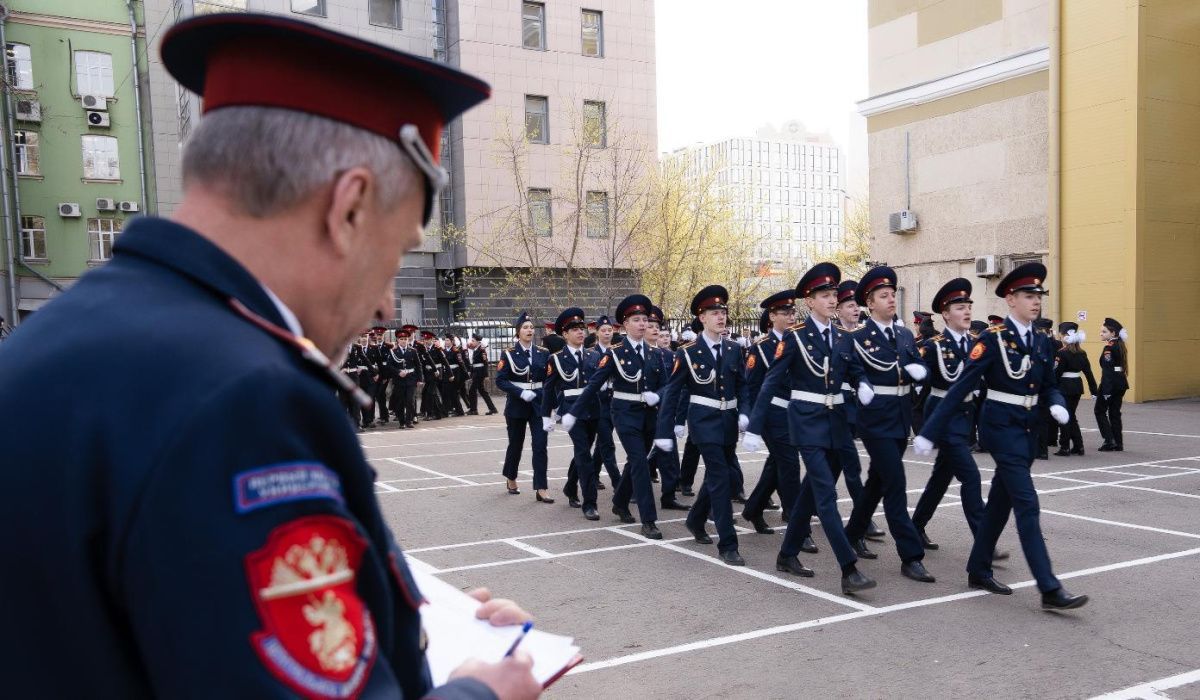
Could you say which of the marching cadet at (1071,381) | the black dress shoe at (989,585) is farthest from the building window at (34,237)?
the black dress shoe at (989,585)

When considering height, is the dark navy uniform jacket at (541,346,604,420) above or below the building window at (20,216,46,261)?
below

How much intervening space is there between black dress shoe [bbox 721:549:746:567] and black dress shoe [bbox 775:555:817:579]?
1.11 ft

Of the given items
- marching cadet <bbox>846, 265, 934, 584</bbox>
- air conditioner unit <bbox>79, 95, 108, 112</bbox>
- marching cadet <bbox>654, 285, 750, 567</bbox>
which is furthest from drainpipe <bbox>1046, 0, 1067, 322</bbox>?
air conditioner unit <bbox>79, 95, 108, 112</bbox>

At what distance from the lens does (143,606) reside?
3.20ft

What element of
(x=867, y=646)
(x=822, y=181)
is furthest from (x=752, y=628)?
(x=822, y=181)

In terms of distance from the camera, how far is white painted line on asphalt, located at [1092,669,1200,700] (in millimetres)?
4793

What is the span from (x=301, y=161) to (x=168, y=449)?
420 mm

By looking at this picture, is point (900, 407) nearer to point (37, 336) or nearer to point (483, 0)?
point (37, 336)

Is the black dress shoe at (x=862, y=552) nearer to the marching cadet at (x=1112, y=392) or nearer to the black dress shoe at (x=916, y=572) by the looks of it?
the black dress shoe at (x=916, y=572)

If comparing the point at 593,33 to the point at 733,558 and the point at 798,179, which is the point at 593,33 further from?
the point at 798,179

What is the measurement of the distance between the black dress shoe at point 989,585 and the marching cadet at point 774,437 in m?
1.47

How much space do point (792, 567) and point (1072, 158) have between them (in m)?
19.2

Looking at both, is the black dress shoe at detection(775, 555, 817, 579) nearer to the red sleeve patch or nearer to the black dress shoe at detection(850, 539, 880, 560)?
the black dress shoe at detection(850, 539, 880, 560)

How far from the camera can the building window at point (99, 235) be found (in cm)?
3556
